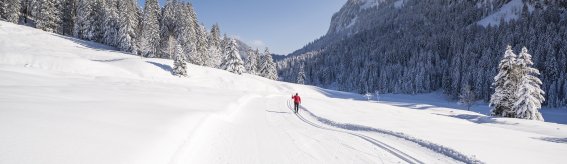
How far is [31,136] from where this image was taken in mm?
6547

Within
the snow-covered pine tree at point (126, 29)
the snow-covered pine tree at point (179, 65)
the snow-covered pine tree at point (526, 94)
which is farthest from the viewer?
the snow-covered pine tree at point (126, 29)

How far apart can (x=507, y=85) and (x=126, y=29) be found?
222 feet

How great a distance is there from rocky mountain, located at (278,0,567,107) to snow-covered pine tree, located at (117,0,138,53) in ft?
300

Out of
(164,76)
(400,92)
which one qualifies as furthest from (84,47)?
(400,92)

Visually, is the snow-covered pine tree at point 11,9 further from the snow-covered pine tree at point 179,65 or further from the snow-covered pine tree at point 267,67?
the snow-covered pine tree at point 267,67

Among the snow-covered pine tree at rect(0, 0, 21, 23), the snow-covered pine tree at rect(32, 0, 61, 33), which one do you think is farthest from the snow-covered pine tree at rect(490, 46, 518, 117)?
the snow-covered pine tree at rect(0, 0, 21, 23)

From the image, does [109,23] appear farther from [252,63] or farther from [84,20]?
[252,63]

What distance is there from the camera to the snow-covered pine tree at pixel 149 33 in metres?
71.4

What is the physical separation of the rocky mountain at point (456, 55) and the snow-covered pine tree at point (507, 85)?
6268 cm

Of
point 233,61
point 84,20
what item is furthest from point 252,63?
point 84,20

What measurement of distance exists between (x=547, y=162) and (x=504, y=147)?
2.10 m

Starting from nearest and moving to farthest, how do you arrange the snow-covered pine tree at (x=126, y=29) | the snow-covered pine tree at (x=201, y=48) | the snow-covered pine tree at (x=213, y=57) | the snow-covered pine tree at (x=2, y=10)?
1. the snow-covered pine tree at (x=126, y=29)
2. the snow-covered pine tree at (x=2, y=10)
3. the snow-covered pine tree at (x=201, y=48)
4. the snow-covered pine tree at (x=213, y=57)

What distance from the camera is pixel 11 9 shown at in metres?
73.3

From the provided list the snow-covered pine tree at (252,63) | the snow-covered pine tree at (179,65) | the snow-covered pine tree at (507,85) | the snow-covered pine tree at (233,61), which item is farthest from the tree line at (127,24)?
the snow-covered pine tree at (507,85)
